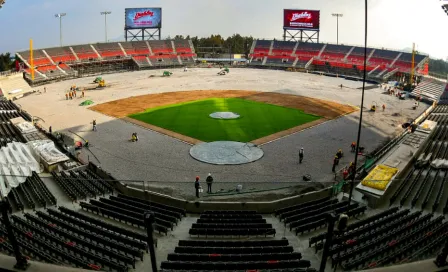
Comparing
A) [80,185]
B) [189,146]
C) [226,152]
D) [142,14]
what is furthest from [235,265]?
[142,14]

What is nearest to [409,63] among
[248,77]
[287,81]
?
[287,81]

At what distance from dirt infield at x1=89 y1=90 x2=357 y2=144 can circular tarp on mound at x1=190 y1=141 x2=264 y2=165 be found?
3.83 metres

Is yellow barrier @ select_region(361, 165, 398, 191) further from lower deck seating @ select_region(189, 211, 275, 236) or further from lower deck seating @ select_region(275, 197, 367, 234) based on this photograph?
lower deck seating @ select_region(189, 211, 275, 236)

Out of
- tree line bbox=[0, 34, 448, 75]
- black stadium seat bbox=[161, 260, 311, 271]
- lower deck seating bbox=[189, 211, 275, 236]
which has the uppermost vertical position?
tree line bbox=[0, 34, 448, 75]

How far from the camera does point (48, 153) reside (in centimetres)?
2766

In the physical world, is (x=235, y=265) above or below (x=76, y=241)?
above

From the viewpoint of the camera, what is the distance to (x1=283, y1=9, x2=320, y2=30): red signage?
89875 mm

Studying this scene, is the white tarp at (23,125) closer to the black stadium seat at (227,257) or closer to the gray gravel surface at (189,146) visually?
the gray gravel surface at (189,146)

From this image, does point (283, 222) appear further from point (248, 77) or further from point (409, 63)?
point (409, 63)

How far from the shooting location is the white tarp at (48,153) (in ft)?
88.2

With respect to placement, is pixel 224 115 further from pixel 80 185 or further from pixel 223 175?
pixel 80 185

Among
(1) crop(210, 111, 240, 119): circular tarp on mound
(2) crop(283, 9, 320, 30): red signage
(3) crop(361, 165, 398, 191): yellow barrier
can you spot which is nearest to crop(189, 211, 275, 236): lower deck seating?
(3) crop(361, 165, 398, 191): yellow barrier

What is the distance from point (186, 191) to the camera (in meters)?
24.7

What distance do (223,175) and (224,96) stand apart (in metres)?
30.0
